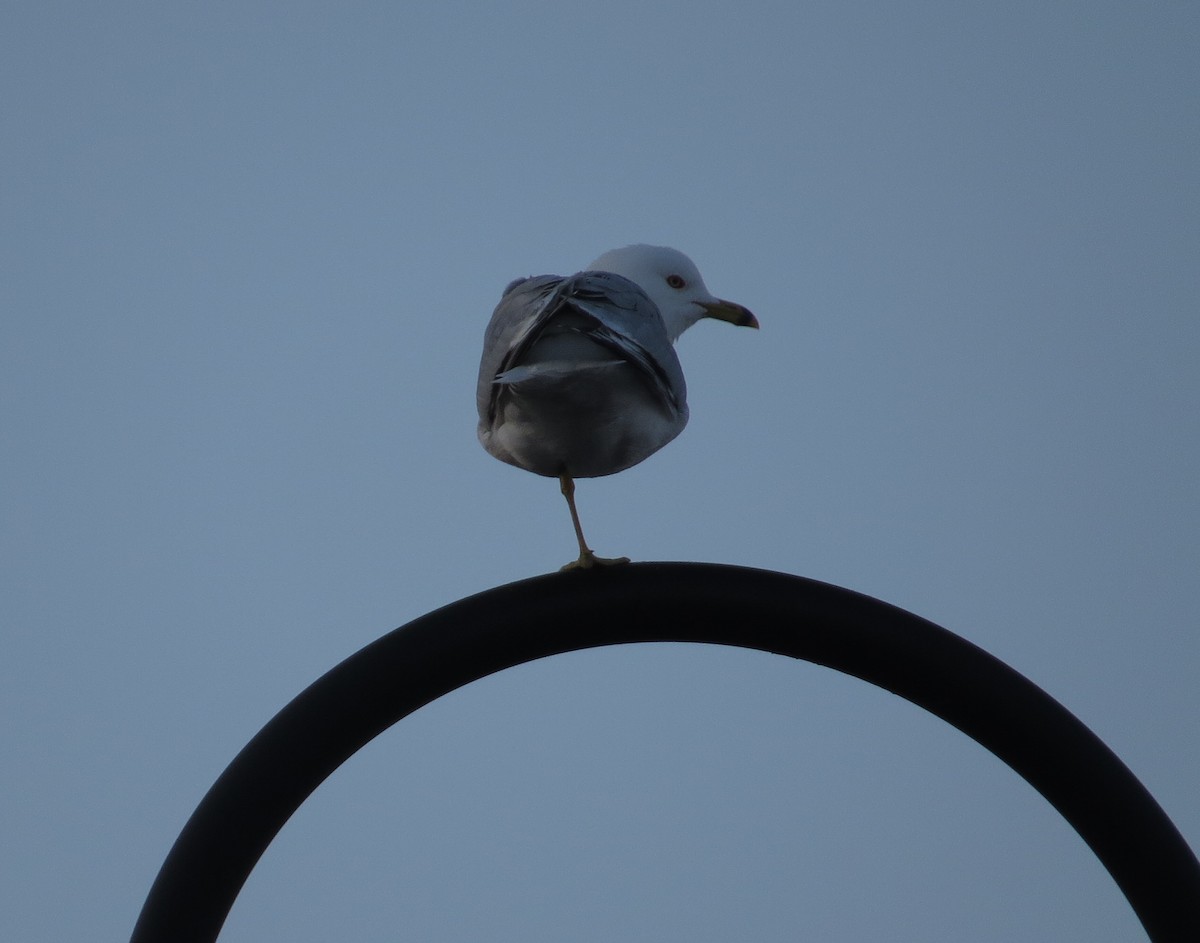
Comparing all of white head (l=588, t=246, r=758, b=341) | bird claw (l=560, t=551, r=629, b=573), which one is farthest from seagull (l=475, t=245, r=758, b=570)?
white head (l=588, t=246, r=758, b=341)

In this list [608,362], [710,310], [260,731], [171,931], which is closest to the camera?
[171,931]

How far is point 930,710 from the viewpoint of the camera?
11.1 feet

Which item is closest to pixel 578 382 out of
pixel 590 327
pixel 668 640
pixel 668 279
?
pixel 590 327

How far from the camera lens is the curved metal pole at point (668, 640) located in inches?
120

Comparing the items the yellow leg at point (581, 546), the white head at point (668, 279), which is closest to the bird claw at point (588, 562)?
the yellow leg at point (581, 546)

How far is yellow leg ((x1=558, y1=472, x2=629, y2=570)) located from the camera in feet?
12.1

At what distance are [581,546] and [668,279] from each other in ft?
5.43

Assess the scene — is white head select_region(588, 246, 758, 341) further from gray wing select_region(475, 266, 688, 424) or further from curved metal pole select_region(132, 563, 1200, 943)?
curved metal pole select_region(132, 563, 1200, 943)

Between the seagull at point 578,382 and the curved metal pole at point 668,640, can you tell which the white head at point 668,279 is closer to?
the seagull at point 578,382

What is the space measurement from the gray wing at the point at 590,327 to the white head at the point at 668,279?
0.91m

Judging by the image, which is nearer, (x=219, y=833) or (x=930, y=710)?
(x=219, y=833)

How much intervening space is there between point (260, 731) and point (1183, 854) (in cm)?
194

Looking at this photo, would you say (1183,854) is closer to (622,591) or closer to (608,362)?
(622,591)

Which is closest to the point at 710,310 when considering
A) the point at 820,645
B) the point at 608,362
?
the point at 608,362
